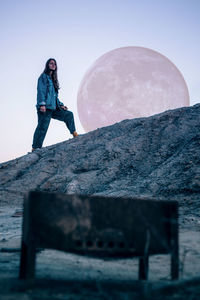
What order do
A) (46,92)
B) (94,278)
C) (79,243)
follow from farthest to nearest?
Answer: (46,92), (94,278), (79,243)

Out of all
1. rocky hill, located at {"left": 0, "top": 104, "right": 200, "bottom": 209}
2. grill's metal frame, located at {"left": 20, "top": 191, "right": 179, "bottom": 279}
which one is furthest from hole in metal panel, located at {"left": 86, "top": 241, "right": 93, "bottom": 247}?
rocky hill, located at {"left": 0, "top": 104, "right": 200, "bottom": 209}

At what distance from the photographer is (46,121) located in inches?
312

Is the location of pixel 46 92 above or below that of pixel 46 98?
above

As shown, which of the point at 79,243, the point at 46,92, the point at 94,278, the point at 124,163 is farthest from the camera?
the point at 46,92

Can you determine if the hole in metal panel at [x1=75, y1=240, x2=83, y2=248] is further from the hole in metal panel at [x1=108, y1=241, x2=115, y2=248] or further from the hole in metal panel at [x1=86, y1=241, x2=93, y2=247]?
the hole in metal panel at [x1=108, y1=241, x2=115, y2=248]

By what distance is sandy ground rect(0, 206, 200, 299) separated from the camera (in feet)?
4.87

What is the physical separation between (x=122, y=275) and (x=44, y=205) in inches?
30.7

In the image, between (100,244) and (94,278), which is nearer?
(100,244)

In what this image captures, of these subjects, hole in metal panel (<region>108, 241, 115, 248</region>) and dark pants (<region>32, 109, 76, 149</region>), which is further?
dark pants (<region>32, 109, 76, 149</region>)

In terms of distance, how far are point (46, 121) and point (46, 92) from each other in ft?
2.56

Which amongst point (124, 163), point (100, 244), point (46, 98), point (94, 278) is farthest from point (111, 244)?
point (46, 98)

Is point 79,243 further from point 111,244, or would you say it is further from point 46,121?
point 46,121

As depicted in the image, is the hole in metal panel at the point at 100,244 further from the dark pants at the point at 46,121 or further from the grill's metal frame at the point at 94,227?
the dark pants at the point at 46,121

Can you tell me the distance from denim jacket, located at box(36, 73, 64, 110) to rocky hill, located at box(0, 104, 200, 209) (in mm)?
1539
